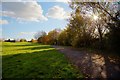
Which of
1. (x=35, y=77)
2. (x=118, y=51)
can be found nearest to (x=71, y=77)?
(x=35, y=77)

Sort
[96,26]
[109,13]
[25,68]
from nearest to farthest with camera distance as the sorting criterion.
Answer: [25,68], [109,13], [96,26]

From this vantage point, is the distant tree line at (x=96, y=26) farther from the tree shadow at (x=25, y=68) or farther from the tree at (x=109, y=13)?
the tree shadow at (x=25, y=68)

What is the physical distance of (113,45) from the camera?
21766mm

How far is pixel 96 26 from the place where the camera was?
37906mm

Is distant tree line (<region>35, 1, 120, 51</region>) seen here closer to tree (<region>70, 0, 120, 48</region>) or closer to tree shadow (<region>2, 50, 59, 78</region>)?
tree (<region>70, 0, 120, 48</region>)

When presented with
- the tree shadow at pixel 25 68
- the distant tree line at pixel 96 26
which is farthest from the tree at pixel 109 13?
the tree shadow at pixel 25 68

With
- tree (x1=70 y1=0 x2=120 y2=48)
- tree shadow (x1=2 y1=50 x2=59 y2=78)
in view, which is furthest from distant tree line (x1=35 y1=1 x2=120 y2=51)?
tree shadow (x1=2 y1=50 x2=59 y2=78)

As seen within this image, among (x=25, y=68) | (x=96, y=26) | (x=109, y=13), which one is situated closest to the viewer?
(x=25, y=68)

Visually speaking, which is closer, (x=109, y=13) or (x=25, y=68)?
(x=25, y=68)

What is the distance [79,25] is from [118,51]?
21968 mm

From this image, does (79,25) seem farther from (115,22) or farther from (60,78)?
(60,78)

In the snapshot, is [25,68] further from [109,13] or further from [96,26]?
[96,26]

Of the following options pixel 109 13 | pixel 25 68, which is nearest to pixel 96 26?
pixel 109 13

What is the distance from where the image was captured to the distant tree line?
22.1 m
